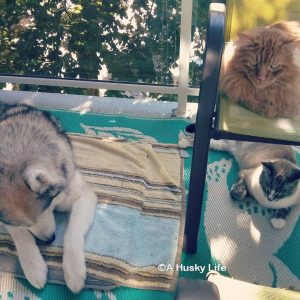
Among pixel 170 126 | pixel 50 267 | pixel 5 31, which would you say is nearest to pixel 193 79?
pixel 170 126

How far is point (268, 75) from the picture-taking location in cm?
196

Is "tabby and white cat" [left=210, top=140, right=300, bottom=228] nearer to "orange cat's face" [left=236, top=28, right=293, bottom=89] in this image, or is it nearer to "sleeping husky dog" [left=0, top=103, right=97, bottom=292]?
"orange cat's face" [left=236, top=28, right=293, bottom=89]

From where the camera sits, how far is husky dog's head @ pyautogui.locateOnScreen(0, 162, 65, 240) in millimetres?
1539

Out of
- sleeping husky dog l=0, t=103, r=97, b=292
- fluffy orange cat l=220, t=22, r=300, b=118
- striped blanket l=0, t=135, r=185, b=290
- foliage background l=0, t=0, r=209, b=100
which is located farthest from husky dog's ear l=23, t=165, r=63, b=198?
foliage background l=0, t=0, r=209, b=100

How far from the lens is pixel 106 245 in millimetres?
1967

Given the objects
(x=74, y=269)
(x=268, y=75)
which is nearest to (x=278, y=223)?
(x=268, y=75)

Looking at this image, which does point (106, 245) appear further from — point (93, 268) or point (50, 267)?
point (50, 267)

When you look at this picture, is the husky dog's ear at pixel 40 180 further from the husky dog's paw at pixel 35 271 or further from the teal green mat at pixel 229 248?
the teal green mat at pixel 229 248

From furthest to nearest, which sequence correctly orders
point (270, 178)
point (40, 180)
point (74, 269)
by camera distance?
1. point (270, 178)
2. point (74, 269)
3. point (40, 180)

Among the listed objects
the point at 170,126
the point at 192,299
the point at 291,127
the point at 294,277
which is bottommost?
the point at 294,277

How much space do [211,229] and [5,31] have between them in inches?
83.8

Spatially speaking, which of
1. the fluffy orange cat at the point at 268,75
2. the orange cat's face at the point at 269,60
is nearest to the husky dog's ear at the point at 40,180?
the fluffy orange cat at the point at 268,75

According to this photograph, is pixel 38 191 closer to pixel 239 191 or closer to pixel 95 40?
pixel 239 191

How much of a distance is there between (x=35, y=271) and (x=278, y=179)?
1251 millimetres
